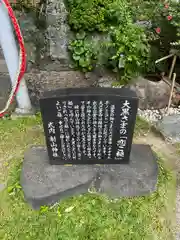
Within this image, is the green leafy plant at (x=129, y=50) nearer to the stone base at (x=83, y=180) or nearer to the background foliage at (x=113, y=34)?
the background foliage at (x=113, y=34)

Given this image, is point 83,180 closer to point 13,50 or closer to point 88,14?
point 13,50

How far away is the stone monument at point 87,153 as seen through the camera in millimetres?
2791

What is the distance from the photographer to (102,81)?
14.0 feet

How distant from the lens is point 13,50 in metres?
3.66

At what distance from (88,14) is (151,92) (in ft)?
4.91

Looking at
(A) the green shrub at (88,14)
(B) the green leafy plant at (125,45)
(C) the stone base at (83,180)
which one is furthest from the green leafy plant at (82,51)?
(C) the stone base at (83,180)

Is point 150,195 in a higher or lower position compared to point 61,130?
lower

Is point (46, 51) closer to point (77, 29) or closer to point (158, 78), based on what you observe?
point (77, 29)

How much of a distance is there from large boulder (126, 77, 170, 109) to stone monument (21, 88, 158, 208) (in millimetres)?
1290

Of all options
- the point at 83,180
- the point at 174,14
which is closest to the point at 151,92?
the point at 174,14

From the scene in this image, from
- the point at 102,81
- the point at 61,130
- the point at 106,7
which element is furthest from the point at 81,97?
the point at 106,7

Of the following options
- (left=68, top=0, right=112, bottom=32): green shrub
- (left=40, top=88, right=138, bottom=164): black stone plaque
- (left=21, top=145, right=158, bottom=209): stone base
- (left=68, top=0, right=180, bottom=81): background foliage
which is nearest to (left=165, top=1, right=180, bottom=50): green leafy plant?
(left=68, top=0, right=180, bottom=81): background foliage

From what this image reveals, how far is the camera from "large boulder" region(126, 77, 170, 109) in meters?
4.32

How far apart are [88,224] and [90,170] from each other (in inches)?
22.8
